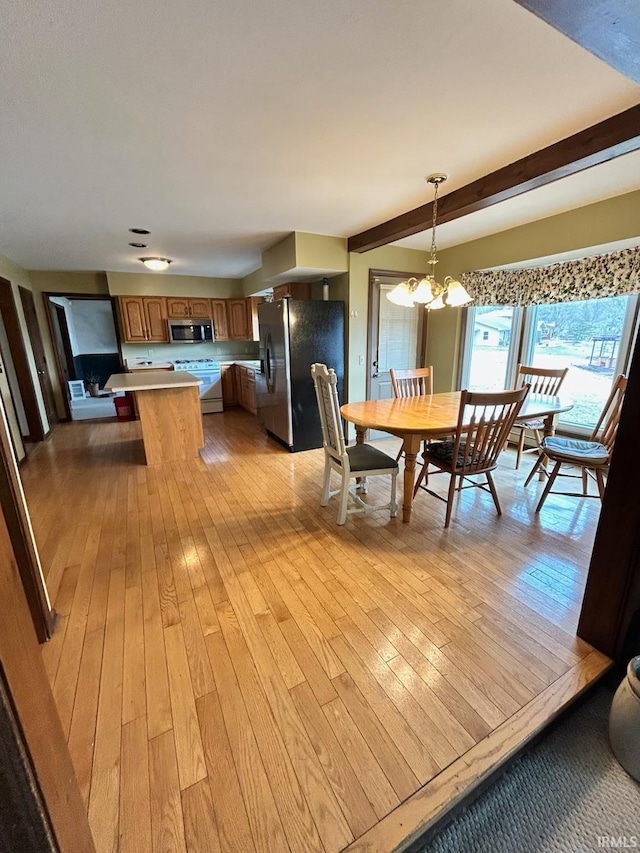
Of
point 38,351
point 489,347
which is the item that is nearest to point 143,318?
point 38,351

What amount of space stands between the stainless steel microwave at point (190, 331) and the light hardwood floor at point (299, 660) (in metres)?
3.87

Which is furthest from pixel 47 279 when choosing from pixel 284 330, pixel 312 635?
pixel 312 635

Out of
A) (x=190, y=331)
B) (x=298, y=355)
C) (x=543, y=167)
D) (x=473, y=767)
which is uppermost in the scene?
(x=543, y=167)

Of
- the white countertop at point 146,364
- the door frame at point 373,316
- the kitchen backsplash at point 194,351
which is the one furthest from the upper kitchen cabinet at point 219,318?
the door frame at point 373,316

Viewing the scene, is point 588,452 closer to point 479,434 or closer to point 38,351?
point 479,434

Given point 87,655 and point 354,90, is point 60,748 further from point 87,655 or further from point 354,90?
point 354,90

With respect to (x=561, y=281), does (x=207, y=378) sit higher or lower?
lower

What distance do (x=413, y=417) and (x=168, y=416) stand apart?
2689 mm

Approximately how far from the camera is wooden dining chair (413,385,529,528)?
7.18ft

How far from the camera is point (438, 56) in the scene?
139 centimetres

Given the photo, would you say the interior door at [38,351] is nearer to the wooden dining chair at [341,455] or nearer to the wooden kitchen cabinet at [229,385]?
the wooden kitchen cabinet at [229,385]

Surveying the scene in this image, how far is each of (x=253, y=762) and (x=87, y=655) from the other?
0.91m

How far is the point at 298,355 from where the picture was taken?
3.95 meters

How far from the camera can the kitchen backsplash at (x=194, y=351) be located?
618 cm
